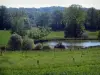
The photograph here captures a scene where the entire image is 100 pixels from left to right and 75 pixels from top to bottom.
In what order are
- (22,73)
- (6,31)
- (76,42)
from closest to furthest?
1. (22,73)
2. (76,42)
3. (6,31)

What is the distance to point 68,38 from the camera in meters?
81.2

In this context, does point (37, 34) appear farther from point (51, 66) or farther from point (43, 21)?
point (51, 66)

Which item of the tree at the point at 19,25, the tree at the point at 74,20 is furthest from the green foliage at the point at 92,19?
the tree at the point at 19,25

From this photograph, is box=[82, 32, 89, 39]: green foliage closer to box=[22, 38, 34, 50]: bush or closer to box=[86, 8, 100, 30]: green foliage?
box=[86, 8, 100, 30]: green foliage

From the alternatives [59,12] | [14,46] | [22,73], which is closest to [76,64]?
[22,73]

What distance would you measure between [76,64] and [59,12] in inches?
2984

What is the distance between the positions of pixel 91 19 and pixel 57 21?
23.3 metres

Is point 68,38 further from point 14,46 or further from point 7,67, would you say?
point 7,67

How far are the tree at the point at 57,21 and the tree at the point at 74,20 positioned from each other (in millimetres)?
10578

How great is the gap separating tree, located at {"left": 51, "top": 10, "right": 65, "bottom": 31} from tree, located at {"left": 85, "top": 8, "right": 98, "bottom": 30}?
11.8 metres

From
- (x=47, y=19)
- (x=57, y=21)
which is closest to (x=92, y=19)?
(x=57, y=21)

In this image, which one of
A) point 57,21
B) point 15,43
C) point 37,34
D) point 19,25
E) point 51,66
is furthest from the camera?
point 57,21

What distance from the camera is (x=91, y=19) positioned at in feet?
284

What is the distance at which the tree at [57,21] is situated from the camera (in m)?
100
